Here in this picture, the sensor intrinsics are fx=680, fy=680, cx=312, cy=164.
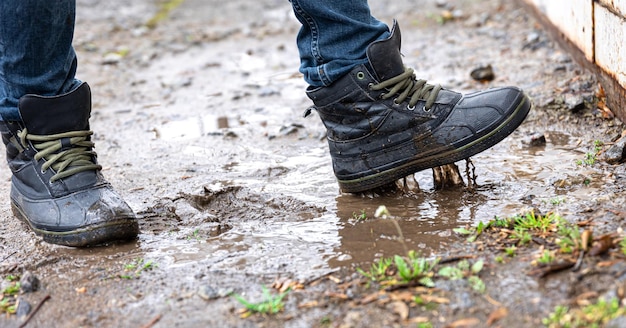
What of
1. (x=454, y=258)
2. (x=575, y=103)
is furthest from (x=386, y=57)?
(x=575, y=103)

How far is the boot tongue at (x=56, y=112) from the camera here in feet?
7.82

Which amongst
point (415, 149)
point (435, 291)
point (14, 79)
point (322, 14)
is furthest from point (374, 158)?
point (14, 79)

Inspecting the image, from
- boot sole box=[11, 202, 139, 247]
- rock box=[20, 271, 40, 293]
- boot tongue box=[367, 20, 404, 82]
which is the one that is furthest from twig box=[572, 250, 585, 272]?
rock box=[20, 271, 40, 293]

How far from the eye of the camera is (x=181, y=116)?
4305 millimetres

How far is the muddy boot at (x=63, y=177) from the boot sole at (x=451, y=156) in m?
0.88

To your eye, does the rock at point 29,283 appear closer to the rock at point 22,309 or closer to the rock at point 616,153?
the rock at point 22,309

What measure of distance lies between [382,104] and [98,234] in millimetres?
1107

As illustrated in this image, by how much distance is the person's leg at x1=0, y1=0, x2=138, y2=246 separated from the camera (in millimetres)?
2340

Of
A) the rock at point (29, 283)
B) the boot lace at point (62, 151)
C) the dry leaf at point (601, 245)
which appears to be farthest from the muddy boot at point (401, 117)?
the rock at point (29, 283)

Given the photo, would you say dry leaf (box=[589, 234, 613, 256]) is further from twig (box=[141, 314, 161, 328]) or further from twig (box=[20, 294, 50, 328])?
twig (box=[20, 294, 50, 328])

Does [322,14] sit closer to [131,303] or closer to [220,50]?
[131,303]

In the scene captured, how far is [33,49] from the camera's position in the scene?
2348mm

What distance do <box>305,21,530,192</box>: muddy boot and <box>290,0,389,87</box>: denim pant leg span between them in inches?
1.9

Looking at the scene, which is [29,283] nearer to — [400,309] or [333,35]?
[400,309]
